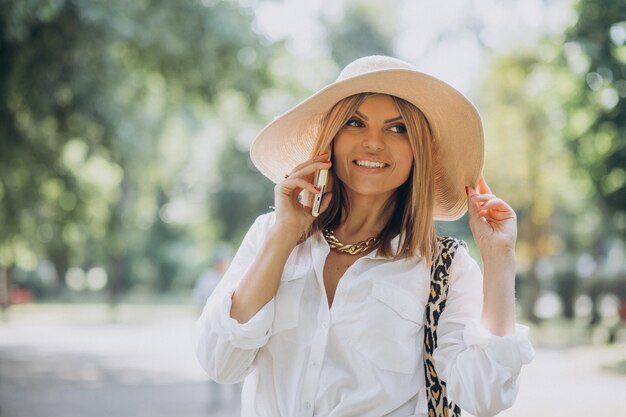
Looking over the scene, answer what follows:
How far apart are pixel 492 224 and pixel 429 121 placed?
42cm

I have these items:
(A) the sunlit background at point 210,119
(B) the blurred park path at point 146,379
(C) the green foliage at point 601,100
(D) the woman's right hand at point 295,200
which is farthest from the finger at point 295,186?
(C) the green foliage at point 601,100

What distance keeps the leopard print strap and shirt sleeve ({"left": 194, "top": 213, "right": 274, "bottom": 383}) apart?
503mm

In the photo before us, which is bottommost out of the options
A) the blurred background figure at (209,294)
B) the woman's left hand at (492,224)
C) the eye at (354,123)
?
the blurred background figure at (209,294)

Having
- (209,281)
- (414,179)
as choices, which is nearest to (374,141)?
(414,179)

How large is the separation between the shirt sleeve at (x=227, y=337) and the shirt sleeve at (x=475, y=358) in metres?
0.56

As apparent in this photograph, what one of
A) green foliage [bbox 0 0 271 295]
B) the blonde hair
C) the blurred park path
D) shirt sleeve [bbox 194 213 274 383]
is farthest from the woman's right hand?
green foliage [bbox 0 0 271 295]

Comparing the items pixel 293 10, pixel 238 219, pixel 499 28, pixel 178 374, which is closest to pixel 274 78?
pixel 293 10

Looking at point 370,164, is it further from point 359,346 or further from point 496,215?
point 359,346

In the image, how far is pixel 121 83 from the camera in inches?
492

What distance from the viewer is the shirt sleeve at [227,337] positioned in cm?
267

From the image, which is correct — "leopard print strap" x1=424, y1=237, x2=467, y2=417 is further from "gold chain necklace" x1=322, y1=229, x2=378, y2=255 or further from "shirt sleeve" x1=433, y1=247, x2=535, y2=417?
"gold chain necklace" x1=322, y1=229, x2=378, y2=255

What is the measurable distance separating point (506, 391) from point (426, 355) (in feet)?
0.89

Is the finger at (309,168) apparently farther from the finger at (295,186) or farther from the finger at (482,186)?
the finger at (482,186)

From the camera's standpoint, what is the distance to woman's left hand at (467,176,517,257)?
2.77m
